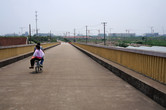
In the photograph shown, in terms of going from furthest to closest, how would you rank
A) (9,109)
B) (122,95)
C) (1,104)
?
(122,95) < (1,104) < (9,109)

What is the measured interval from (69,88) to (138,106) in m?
2.65

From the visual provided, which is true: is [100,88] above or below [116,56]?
below

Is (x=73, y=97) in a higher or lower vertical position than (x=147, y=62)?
lower

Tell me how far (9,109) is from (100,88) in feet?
10.5

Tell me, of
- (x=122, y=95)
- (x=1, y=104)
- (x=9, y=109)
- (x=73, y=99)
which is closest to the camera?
(x=9, y=109)

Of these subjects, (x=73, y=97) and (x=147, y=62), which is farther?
(x=147, y=62)

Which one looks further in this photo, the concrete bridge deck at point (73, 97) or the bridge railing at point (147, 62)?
the bridge railing at point (147, 62)

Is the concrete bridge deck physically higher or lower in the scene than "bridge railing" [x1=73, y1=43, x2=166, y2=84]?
lower

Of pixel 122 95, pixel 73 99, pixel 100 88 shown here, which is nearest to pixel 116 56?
pixel 100 88

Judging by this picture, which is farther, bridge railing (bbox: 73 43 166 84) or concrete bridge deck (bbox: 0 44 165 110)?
bridge railing (bbox: 73 43 166 84)

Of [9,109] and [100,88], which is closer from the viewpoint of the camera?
[9,109]

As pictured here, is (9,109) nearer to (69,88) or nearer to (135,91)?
(69,88)

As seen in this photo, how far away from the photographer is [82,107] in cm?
492

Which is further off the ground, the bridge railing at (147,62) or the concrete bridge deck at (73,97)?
the bridge railing at (147,62)
